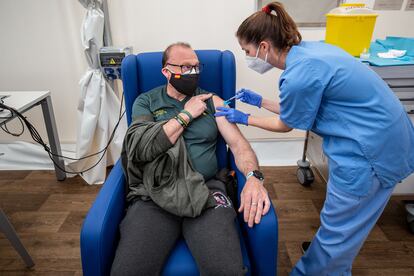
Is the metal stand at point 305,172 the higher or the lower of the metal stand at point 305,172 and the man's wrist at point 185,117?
the lower

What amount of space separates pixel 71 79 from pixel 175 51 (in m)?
1.27

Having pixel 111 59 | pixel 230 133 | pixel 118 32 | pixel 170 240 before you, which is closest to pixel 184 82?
pixel 230 133

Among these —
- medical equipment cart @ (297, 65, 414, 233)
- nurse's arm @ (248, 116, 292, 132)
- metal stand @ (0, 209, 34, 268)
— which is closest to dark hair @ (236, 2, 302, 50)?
nurse's arm @ (248, 116, 292, 132)

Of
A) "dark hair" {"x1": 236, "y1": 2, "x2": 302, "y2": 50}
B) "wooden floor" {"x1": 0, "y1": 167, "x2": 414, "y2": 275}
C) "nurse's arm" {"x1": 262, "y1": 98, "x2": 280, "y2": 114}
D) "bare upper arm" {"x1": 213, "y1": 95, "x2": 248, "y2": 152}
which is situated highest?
"dark hair" {"x1": 236, "y1": 2, "x2": 302, "y2": 50}

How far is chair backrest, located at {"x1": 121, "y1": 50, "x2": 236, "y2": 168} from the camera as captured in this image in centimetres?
148

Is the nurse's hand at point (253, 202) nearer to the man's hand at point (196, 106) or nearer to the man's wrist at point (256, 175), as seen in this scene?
the man's wrist at point (256, 175)

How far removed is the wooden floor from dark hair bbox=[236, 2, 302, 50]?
1087 millimetres

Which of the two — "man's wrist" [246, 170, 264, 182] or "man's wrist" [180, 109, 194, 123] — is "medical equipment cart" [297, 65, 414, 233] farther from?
"man's wrist" [180, 109, 194, 123]

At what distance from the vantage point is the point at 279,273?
1.50 m

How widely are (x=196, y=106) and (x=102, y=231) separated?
0.63 metres

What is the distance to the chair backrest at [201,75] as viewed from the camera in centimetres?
148

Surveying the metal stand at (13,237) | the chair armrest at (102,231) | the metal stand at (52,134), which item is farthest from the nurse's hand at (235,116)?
the metal stand at (52,134)

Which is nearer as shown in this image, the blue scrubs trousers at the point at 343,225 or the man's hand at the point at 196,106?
the blue scrubs trousers at the point at 343,225

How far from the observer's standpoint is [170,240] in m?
1.10
